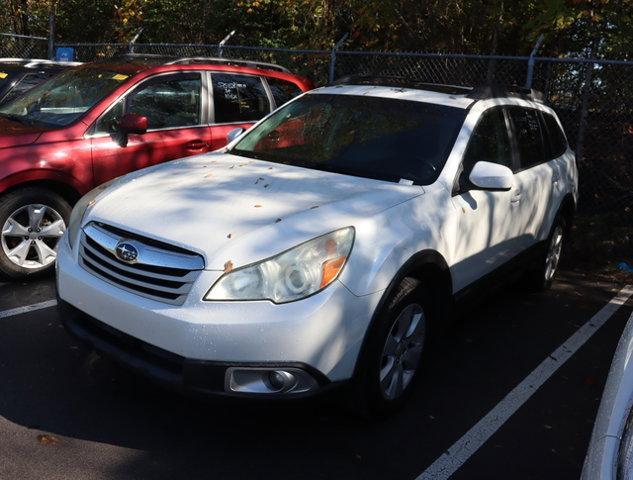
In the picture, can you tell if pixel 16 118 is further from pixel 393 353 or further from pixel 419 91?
pixel 393 353

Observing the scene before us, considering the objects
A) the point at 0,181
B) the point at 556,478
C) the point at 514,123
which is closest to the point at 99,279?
the point at 0,181

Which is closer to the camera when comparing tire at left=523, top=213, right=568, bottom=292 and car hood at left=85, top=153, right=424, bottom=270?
car hood at left=85, top=153, right=424, bottom=270

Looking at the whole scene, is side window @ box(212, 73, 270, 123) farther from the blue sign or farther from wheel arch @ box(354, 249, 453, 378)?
the blue sign

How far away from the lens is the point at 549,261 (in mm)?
5801

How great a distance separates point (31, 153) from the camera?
5035 mm

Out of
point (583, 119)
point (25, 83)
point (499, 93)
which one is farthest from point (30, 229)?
point (583, 119)

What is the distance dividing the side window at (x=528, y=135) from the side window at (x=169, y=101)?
280 cm

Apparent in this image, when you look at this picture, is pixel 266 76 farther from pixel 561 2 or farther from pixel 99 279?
pixel 99 279

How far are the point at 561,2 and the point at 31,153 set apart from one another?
5575 mm

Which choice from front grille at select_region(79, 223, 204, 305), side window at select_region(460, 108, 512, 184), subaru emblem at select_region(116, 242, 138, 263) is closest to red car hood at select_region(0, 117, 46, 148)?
front grille at select_region(79, 223, 204, 305)

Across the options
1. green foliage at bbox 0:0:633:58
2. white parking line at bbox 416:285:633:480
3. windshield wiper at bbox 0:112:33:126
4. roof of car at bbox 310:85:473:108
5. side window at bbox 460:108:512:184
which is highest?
green foliage at bbox 0:0:633:58

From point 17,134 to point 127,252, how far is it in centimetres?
250

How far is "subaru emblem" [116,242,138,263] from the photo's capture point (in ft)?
10.5

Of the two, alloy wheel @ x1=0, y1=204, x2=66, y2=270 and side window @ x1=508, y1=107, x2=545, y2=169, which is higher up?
→ side window @ x1=508, y1=107, x2=545, y2=169
